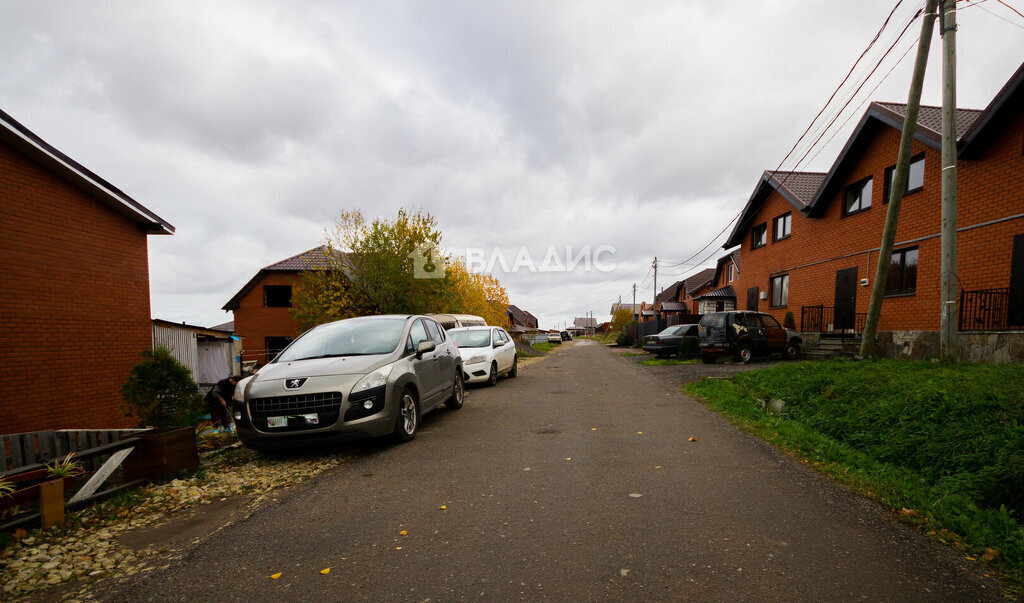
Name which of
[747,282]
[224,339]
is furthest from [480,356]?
[747,282]

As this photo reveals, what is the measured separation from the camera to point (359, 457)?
17.6 feet

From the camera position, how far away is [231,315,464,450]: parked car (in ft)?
16.8

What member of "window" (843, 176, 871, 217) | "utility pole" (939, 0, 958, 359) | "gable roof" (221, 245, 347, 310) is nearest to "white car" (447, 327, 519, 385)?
"utility pole" (939, 0, 958, 359)

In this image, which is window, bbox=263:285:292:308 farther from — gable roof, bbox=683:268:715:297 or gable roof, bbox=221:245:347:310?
gable roof, bbox=683:268:715:297

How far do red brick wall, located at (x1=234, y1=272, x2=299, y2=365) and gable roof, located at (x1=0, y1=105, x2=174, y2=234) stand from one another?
20.1 m

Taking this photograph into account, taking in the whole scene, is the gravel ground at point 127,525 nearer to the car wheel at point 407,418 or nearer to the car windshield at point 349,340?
the car wheel at point 407,418

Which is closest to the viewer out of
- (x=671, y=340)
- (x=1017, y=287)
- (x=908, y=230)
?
(x=1017, y=287)

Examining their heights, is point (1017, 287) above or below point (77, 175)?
below

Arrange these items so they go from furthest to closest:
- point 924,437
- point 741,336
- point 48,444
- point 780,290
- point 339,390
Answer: point 780,290
point 741,336
point 339,390
point 48,444
point 924,437

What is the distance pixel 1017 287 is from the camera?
955 centimetres

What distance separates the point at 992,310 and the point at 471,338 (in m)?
12.2

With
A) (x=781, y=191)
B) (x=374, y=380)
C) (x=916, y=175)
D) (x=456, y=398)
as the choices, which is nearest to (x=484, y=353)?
(x=456, y=398)

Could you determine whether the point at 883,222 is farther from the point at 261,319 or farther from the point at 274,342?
the point at 261,319

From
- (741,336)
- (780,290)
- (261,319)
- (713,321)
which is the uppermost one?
(780,290)
